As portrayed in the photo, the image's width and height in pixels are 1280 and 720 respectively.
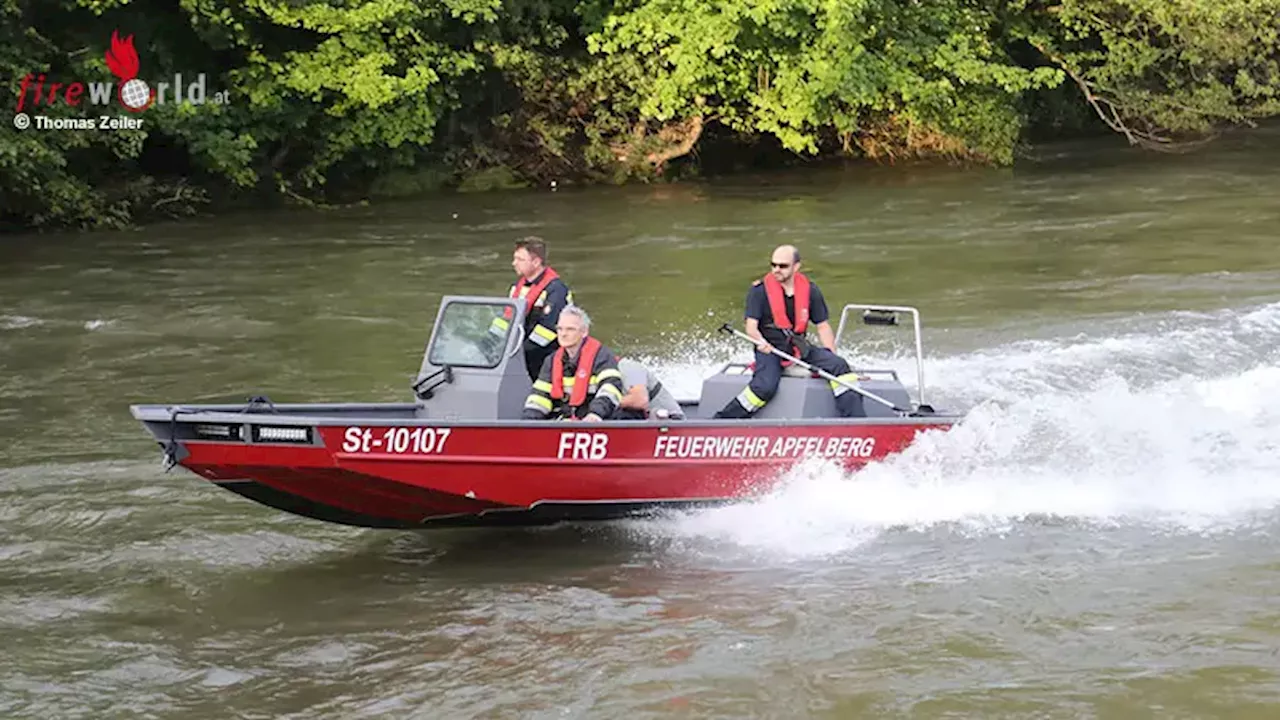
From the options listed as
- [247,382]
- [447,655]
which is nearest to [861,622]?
[447,655]

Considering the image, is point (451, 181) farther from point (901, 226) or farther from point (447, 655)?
point (447, 655)

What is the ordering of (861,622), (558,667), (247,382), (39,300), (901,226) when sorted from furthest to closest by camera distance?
(901,226) → (39,300) → (247,382) → (861,622) → (558,667)

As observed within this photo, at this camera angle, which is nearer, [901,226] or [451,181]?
[901,226]

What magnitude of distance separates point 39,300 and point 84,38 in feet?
21.9

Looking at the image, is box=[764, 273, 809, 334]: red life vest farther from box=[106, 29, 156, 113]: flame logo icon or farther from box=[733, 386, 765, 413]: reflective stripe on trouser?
box=[106, 29, 156, 113]: flame logo icon

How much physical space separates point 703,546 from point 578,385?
4.55 ft

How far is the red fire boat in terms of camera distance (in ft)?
31.0

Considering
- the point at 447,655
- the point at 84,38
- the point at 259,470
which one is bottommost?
the point at 447,655

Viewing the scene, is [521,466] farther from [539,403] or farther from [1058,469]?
[1058,469]

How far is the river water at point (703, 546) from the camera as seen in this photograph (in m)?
8.19

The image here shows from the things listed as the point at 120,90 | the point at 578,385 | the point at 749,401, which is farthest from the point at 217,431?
the point at 120,90

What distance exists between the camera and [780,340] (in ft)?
35.4

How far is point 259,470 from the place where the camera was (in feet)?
31.1

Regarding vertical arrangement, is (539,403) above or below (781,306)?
below
